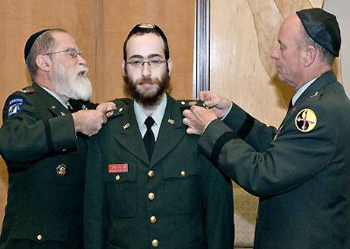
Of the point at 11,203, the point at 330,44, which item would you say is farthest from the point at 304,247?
the point at 11,203

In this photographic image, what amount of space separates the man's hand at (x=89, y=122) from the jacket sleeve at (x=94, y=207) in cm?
12

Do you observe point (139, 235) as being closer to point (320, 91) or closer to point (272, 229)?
point (272, 229)

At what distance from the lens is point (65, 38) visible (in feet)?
8.68

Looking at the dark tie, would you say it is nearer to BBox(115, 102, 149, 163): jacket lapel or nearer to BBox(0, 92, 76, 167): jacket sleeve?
BBox(115, 102, 149, 163): jacket lapel

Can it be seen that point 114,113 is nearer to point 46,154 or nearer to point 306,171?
point 46,154

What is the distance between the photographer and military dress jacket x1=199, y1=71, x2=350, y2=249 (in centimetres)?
189

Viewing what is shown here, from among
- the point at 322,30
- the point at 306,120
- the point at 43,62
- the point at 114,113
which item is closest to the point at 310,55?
the point at 322,30

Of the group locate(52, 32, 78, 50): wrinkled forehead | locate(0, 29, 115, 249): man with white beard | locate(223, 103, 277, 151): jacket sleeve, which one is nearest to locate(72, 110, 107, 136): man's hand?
locate(0, 29, 115, 249): man with white beard

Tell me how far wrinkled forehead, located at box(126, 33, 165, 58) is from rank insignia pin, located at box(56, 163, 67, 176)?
2.14 ft

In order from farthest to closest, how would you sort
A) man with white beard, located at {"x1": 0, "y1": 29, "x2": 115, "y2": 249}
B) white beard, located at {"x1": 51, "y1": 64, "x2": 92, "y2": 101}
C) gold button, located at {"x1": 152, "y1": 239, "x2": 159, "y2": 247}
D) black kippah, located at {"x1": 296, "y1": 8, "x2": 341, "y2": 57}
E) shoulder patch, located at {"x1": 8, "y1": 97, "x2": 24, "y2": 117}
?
white beard, located at {"x1": 51, "y1": 64, "x2": 92, "y2": 101} → shoulder patch, located at {"x1": 8, "y1": 97, "x2": 24, "y2": 117} → man with white beard, located at {"x1": 0, "y1": 29, "x2": 115, "y2": 249} → gold button, located at {"x1": 152, "y1": 239, "x2": 159, "y2": 247} → black kippah, located at {"x1": 296, "y1": 8, "x2": 341, "y2": 57}

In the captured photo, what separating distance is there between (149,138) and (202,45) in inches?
55.1

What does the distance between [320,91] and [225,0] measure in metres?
1.60

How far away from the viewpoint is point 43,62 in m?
2.60

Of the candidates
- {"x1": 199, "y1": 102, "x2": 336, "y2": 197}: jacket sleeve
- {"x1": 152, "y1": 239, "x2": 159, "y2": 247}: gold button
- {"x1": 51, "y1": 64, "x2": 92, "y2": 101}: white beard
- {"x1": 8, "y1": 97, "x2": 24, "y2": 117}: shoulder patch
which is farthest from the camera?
{"x1": 51, "y1": 64, "x2": 92, "y2": 101}: white beard
